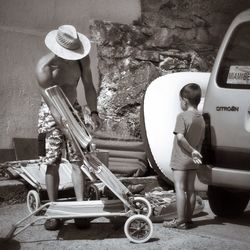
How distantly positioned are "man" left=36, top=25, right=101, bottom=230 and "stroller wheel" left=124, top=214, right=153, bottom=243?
0.58 metres

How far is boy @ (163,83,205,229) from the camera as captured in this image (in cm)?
475

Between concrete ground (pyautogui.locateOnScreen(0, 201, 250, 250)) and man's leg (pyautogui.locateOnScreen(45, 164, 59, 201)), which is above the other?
man's leg (pyautogui.locateOnScreen(45, 164, 59, 201))

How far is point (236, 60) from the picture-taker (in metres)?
4.98

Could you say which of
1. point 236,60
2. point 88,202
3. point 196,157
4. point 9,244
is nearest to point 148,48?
point 236,60

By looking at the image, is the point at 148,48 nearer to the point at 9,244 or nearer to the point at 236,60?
the point at 236,60

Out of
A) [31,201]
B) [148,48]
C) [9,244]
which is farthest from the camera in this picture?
[148,48]

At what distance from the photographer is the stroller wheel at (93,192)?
5.11m

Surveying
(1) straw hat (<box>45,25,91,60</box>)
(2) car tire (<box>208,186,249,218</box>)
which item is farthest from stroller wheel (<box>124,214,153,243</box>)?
(1) straw hat (<box>45,25,91,60</box>)

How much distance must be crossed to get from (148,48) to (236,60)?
3.22m

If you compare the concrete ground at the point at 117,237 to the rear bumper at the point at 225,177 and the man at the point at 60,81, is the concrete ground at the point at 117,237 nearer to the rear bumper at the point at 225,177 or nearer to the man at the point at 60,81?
the man at the point at 60,81

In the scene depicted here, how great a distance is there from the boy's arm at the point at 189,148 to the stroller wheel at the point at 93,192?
0.92 meters

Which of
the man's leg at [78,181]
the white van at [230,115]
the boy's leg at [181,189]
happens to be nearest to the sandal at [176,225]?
the boy's leg at [181,189]

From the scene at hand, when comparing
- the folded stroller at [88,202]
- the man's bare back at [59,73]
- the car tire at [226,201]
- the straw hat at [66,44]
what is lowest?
the car tire at [226,201]

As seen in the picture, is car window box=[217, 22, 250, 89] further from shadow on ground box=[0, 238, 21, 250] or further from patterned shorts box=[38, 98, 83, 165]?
shadow on ground box=[0, 238, 21, 250]
